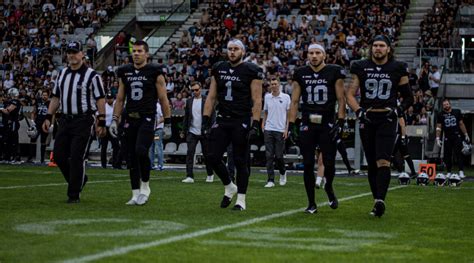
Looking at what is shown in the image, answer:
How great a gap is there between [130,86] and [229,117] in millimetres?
1287

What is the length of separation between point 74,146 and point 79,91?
26.0 inches

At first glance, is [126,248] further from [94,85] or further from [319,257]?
[94,85]

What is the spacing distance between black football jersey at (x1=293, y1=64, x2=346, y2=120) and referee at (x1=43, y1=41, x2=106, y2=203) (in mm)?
2511

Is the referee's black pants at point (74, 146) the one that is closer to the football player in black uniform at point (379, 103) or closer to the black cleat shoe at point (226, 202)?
the black cleat shoe at point (226, 202)

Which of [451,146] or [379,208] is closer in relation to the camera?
[379,208]

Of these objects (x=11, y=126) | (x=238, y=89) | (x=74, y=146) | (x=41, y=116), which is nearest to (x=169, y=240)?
(x=238, y=89)

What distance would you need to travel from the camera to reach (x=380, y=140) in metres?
10.1

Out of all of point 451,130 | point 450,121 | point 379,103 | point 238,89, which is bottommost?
point 451,130

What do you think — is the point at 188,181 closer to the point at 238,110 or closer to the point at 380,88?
the point at 238,110

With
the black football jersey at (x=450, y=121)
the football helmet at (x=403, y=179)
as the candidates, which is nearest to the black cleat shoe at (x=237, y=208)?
the football helmet at (x=403, y=179)

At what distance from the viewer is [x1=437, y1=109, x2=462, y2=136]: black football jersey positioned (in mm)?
20297

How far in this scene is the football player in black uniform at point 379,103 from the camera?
10.1m

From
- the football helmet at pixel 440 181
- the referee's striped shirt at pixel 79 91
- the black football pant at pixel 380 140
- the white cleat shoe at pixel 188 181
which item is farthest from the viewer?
the football helmet at pixel 440 181

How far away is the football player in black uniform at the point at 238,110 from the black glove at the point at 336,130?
2.67 feet
